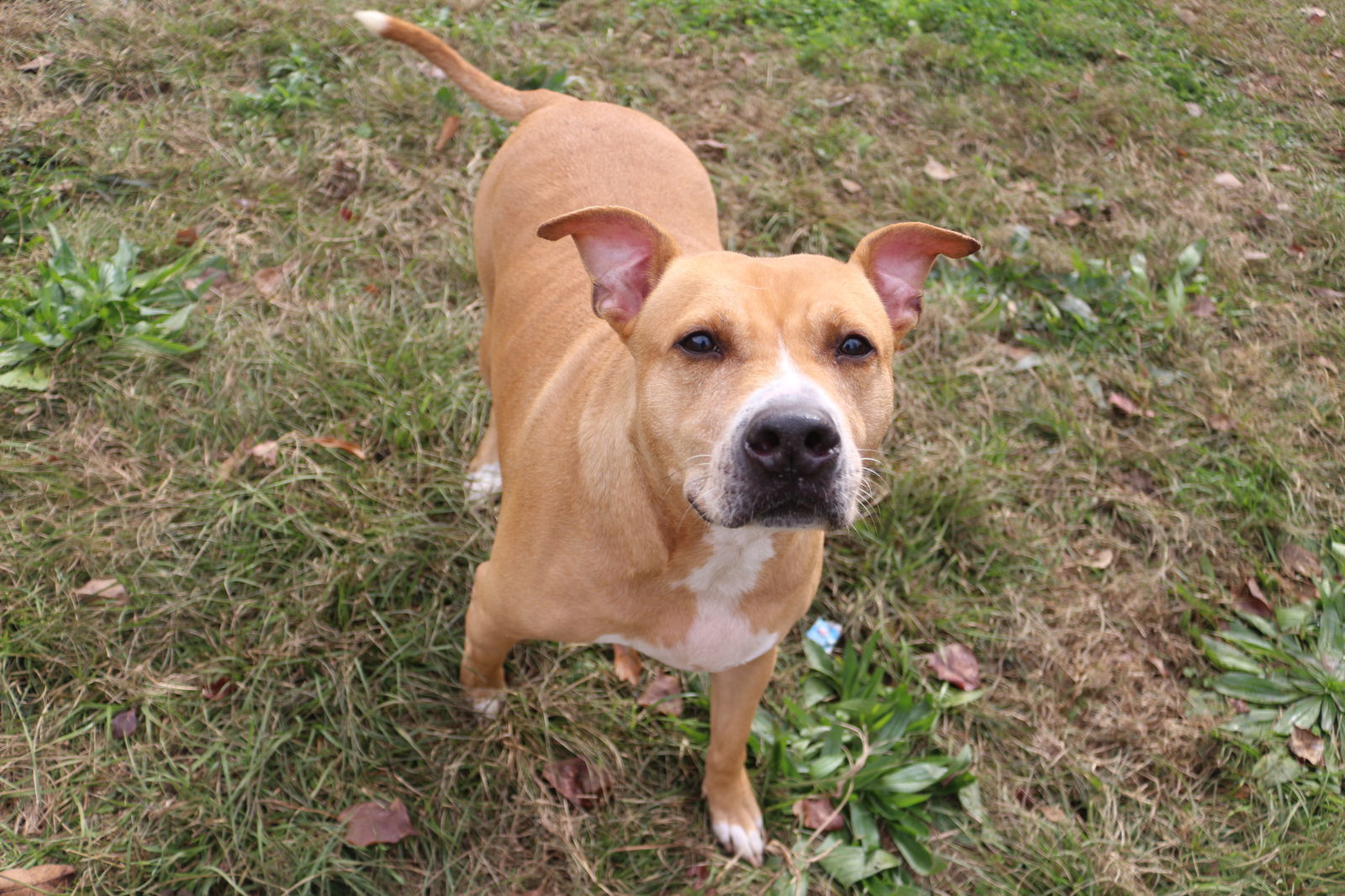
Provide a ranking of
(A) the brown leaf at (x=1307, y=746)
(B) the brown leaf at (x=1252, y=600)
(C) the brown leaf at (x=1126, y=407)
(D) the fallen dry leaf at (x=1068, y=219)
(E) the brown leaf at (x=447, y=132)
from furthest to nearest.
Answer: (D) the fallen dry leaf at (x=1068, y=219) → (E) the brown leaf at (x=447, y=132) → (C) the brown leaf at (x=1126, y=407) → (B) the brown leaf at (x=1252, y=600) → (A) the brown leaf at (x=1307, y=746)

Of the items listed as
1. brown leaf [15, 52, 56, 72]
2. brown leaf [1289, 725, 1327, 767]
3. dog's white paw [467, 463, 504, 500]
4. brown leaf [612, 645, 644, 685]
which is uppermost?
brown leaf [15, 52, 56, 72]

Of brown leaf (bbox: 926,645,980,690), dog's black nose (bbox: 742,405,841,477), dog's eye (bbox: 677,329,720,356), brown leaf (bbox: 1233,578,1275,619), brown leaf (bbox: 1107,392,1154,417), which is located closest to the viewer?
dog's black nose (bbox: 742,405,841,477)

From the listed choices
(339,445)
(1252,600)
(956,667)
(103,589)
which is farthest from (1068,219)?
(103,589)

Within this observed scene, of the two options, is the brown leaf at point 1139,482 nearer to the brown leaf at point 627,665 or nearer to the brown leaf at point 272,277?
the brown leaf at point 627,665

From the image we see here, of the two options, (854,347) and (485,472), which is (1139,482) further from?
(485,472)

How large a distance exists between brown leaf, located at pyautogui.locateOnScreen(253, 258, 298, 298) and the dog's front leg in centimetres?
296

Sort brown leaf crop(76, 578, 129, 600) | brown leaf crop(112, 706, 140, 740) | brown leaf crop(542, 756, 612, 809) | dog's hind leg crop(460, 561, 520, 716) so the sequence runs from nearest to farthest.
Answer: dog's hind leg crop(460, 561, 520, 716) < brown leaf crop(112, 706, 140, 740) < brown leaf crop(542, 756, 612, 809) < brown leaf crop(76, 578, 129, 600)

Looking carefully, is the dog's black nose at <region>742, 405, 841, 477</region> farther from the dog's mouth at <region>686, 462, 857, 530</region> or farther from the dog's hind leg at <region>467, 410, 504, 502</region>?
the dog's hind leg at <region>467, 410, 504, 502</region>

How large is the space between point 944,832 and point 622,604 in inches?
66.9

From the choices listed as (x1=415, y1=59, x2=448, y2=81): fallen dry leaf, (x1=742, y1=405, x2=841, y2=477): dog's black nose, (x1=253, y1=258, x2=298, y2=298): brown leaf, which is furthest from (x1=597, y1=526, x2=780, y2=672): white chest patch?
(x1=415, y1=59, x2=448, y2=81): fallen dry leaf

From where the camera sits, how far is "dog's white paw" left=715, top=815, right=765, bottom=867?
10.2 feet

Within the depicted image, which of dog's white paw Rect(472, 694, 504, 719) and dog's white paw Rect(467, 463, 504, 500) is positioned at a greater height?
dog's white paw Rect(467, 463, 504, 500)

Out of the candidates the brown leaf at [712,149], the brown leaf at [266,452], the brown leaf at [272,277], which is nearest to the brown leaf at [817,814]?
the brown leaf at [266,452]

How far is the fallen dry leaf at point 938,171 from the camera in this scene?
18.5 feet
